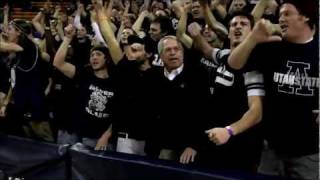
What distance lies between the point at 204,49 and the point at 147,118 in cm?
82

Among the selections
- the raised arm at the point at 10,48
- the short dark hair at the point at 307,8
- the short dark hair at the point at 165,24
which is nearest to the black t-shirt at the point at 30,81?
the raised arm at the point at 10,48

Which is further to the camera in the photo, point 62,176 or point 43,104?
point 43,104

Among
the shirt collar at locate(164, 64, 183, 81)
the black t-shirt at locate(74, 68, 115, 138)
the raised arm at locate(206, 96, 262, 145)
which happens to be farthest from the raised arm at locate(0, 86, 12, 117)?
the raised arm at locate(206, 96, 262, 145)

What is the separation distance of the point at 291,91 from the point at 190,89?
102 cm

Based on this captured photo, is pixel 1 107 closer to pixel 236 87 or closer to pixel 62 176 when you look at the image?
pixel 62 176

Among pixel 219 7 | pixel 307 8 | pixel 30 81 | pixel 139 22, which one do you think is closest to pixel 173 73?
pixel 307 8

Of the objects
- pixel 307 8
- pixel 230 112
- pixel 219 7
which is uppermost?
pixel 219 7

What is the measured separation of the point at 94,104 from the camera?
530cm

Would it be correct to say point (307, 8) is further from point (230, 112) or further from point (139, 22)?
point (139, 22)

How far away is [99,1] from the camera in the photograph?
5.51 metres

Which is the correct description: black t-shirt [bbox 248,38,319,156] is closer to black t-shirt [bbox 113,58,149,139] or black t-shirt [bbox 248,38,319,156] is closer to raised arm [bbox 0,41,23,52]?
black t-shirt [bbox 113,58,149,139]

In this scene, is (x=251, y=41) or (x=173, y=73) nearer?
(x=251, y=41)

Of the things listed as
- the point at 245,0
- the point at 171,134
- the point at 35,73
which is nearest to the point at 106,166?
the point at 171,134

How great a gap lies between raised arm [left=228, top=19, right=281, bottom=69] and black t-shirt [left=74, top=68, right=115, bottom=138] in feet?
6.14
